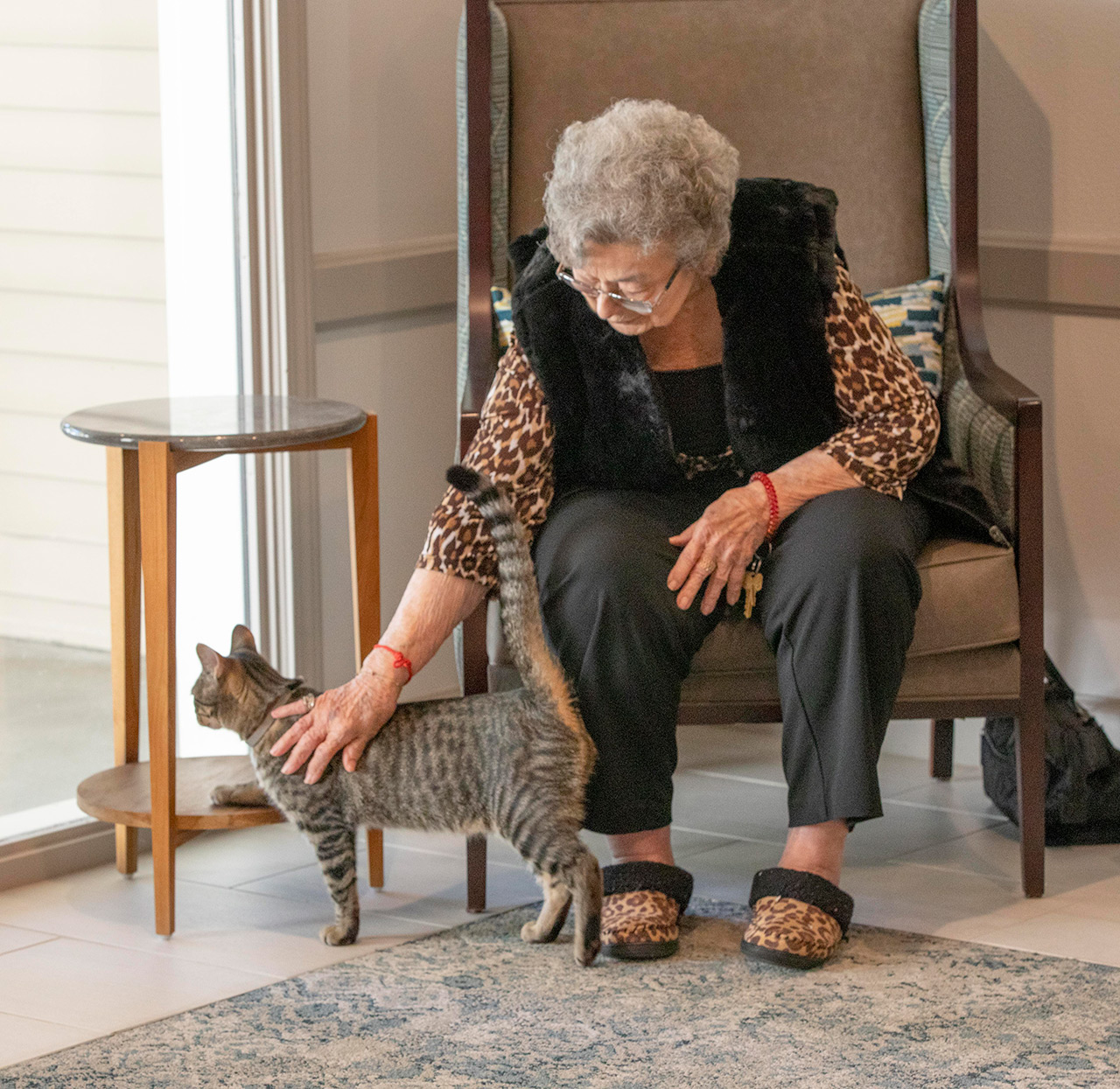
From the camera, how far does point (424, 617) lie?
2182 millimetres

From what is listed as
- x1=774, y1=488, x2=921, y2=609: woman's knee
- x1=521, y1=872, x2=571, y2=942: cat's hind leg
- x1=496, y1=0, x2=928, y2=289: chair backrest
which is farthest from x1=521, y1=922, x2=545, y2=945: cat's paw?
x1=496, y1=0, x2=928, y2=289: chair backrest

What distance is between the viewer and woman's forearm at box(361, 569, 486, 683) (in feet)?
7.07

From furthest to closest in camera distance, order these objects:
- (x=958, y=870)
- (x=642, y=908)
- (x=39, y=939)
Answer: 1. (x=958, y=870)
2. (x=39, y=939)
3. (x=642, y=908)

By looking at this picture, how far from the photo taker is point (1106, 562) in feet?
9.69

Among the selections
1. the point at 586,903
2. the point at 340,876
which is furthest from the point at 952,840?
the point at 340,876

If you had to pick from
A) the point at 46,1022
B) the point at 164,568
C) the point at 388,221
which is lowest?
the point at 46,1022

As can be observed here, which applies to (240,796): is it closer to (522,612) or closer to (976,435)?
(522,612)

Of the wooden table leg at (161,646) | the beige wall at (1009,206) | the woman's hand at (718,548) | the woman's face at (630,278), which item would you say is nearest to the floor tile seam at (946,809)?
the beige wall at (1009,206)

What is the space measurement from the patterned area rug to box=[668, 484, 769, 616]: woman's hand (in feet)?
1.51

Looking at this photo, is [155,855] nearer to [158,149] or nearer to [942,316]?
[158,149]

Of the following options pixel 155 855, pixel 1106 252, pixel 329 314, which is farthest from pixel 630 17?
pixel 155 855

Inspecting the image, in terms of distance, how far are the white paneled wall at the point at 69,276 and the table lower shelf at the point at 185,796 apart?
0.28 m

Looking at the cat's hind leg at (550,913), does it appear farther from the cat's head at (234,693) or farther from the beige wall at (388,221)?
the beige wall at (388,221)

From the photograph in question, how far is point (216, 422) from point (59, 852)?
0.74m
